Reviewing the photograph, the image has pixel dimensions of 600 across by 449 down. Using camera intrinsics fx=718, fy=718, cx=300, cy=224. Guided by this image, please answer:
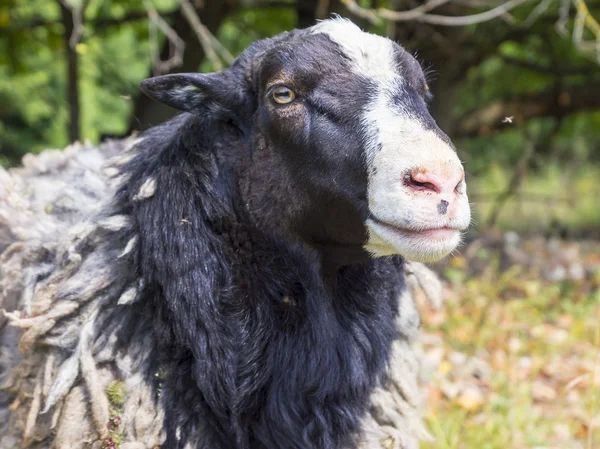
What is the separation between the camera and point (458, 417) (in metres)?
4.03

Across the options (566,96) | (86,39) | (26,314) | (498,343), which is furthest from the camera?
(566,96)

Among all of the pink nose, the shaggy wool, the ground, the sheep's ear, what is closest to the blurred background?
the ground

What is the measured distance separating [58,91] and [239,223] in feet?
39.9

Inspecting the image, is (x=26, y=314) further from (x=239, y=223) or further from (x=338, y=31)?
(x=338, y=31)

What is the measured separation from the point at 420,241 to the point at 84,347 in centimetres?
135

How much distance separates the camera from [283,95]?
2.66 meters

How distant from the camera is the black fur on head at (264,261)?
2621 millimetres

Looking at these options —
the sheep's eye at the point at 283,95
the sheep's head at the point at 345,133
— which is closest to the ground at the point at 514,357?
the sheep's head at the point at 345,133

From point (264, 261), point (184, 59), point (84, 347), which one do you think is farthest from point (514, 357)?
point (184, 59)

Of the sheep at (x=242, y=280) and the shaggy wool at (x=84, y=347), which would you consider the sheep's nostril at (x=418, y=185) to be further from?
the shaggy wool at (x=84, y=347)

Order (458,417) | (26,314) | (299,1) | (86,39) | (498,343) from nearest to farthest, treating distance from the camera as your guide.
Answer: (26,314), (458,417), (498,343), (299,1), (86,39)

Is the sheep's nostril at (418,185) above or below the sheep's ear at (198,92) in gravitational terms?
below

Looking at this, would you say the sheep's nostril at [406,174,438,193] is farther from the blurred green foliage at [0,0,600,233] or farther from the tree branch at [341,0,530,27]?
the tree branch at [341,0,530,27]

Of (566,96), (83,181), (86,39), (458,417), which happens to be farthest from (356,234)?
(566,96)
